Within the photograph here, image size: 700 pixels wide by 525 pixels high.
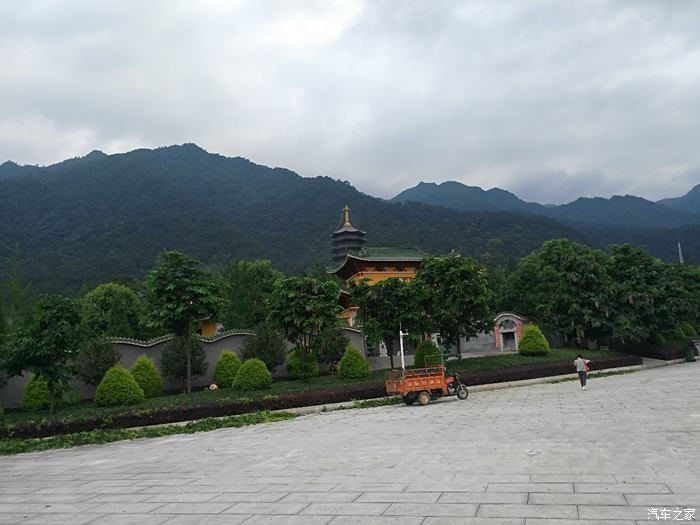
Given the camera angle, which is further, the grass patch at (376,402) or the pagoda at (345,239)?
the pagoda at (345,239)

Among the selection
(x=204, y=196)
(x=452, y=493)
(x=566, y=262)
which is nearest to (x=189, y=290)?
(x=452, y=493)

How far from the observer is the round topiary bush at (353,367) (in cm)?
2214

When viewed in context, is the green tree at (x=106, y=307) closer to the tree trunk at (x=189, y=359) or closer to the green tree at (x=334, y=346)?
the tree trunk at (x=189, y=359)

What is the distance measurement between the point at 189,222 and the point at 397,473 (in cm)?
10306

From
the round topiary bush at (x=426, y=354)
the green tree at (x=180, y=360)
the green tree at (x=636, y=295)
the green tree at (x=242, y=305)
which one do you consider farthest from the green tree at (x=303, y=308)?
the green tree at (x=636, y=295)

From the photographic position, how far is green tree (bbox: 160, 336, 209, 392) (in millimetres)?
21578

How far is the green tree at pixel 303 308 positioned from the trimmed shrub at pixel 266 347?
1616 mm

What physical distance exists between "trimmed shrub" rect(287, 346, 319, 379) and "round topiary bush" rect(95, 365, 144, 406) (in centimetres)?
705

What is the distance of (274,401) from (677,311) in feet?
94.4

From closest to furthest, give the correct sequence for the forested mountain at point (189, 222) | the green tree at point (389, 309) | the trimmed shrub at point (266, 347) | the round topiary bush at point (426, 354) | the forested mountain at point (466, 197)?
the green tree at point (389, 309), the trimmed shrub at point (266, 347), the round topiary bush at point (426, 354), the forested mountain at point (189, 222), the forested mountain at point (466, 197)

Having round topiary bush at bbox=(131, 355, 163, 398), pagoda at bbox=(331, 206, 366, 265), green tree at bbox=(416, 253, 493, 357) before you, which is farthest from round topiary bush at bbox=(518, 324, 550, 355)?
pagoda at bbox=(331, 206, 366, 265)

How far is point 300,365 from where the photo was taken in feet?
77.6

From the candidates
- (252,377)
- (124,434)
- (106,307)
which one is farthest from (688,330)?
(106,307)

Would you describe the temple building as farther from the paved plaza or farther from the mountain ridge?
the mountain ridge
